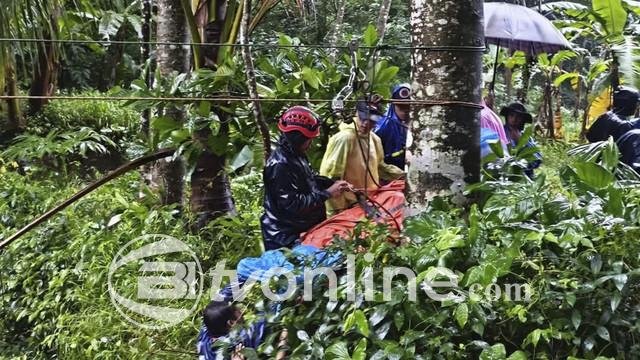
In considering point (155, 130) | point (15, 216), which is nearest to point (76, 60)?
point (15, 216)

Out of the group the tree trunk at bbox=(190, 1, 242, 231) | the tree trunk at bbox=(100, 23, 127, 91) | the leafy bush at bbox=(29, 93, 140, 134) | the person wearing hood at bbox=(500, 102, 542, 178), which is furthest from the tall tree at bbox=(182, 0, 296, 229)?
the tree trunk at bbox=(100, 23, 127, 91)

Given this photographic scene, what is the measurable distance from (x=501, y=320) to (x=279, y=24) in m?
10.5

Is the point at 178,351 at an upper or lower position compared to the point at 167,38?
lower

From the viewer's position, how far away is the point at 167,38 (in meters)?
5.19

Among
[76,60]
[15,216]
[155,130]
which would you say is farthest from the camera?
[76,60]

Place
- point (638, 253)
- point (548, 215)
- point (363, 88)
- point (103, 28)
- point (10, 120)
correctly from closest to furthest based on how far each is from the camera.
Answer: point (638, 253) < point (548, 215) < point (363, 88) < point (103, 28) < point (10, 120)

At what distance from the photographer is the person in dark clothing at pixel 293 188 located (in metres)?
3.24

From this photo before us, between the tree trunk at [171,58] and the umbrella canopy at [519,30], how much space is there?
2896mm

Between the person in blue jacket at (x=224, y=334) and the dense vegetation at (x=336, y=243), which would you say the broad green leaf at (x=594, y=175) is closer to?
the dense vegetation at (x=336, y=243)

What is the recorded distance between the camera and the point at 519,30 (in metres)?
6.34

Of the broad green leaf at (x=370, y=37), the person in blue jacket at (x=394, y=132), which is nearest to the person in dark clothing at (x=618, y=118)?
the person in blue jacket at (x=394, y=132)

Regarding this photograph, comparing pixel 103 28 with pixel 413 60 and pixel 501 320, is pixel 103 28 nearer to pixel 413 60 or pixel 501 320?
pixel 413 60

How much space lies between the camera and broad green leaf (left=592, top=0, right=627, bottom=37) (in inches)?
267

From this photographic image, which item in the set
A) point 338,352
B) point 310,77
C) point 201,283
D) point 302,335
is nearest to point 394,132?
point 310,77
